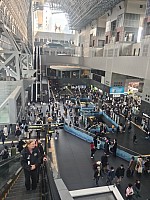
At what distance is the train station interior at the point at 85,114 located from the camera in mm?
5590

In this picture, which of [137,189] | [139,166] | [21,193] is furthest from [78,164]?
[21,193]

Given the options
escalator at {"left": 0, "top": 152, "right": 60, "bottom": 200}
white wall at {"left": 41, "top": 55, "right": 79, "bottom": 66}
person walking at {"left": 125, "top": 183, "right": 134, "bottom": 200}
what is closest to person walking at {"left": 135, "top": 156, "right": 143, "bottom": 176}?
person walking at {"left": 125, "top": 183, "right": 134, "bottom": 200}

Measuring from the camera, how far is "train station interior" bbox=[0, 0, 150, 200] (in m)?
5.59

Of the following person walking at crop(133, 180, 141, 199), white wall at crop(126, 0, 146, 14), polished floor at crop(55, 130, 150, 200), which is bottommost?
polished floor at crop(55, 130, 150, 200)

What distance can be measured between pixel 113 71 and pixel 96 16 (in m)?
13.5

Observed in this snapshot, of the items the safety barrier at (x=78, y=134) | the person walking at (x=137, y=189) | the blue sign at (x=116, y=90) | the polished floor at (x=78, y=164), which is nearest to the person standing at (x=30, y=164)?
the polished floor at (x=78, y=164)

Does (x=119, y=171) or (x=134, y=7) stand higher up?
(x=134, y=7)

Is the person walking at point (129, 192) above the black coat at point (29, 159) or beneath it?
beneath

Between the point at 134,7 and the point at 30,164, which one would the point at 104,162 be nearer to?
the point at 30,164

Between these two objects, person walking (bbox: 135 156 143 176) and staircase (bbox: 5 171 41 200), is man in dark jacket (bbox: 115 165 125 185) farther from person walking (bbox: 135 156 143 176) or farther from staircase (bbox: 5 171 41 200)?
staircase (bbox: 5 171 41 200)

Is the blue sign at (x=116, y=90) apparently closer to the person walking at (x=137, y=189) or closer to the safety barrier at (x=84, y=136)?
the safety barrier at (x=84, y=136)

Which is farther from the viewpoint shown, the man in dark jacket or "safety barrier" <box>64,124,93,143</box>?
"safety barrier" <box>64,124,93,143</box>

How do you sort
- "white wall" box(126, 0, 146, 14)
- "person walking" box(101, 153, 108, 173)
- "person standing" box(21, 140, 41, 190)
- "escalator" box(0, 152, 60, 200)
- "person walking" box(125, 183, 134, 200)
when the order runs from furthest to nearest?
"white wall" box(126, 0, 146, 14) → "person walking" box(101, 153, 108, 173) → "person walking" box(125, 183, 134, 200) → "person standing" box(21, 140, 41, 190) → "escalator" box(0, 152, 60, 200)

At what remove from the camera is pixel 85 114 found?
18281mm
